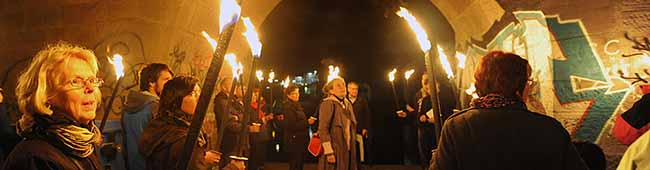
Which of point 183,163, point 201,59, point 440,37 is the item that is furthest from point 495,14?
point 183,163

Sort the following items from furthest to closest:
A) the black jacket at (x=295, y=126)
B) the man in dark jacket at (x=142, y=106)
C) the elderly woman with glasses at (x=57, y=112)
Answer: the black jacket at (x=295, y=126) < the man in dark jacket at (x=142, y=106) < the elderly woman with glasses at (x=57, y=112)

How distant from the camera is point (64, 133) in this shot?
83.0 inches

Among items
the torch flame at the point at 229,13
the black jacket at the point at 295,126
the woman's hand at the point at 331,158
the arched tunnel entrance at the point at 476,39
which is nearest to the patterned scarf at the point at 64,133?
the torch flame at the point at 229,13

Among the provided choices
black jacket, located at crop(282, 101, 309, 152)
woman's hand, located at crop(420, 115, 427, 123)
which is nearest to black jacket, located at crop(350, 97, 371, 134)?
black jacket, located at crop(282, 101, 309, 152)

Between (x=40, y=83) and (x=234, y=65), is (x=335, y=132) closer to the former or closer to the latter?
(x=234, y=65)

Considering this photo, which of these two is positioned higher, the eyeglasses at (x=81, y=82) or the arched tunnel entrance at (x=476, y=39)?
the arched tunnel entrance at (x=476, y=39)

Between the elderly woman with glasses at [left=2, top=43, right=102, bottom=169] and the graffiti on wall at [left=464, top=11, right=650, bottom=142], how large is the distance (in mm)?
5943

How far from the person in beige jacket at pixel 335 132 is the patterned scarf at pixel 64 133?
4.50m

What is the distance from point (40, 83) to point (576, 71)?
20.5 ft

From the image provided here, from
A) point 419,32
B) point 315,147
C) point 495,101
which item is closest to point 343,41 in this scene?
point 315,147

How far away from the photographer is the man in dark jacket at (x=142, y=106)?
4.54 meters

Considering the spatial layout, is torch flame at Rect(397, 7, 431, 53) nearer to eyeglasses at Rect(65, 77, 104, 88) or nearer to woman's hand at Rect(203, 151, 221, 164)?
woman's hand at Rect(203, 151, 221, 164)

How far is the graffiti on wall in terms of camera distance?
6125 mm

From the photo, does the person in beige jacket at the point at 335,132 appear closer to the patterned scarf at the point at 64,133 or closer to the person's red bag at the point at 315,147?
the person's red bag at the point at 315,147
